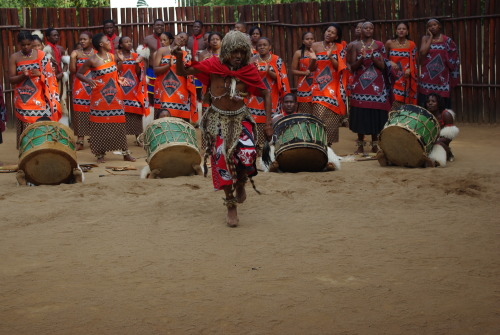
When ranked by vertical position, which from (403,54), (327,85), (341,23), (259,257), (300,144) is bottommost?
(259,257)

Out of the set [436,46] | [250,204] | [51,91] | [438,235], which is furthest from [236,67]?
[436,46]

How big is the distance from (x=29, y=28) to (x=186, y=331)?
11773 mm

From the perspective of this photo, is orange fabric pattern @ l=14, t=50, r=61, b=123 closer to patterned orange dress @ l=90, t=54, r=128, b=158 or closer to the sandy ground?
patterned orange dress @ l=90, t=54, r=128, b=158

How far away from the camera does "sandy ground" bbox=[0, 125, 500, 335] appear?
373cm

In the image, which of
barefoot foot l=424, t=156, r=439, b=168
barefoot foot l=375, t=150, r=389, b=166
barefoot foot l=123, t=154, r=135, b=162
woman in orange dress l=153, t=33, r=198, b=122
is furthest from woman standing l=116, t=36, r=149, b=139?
Answer: barefoot foot l=424, t=156, r=439, b=168

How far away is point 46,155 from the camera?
7762 millimetres

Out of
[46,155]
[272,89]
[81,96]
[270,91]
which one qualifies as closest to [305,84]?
[272,89]

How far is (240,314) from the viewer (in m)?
3.79

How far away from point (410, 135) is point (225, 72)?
337 centimetres

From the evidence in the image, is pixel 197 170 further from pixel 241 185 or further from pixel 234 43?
pixel 234 43

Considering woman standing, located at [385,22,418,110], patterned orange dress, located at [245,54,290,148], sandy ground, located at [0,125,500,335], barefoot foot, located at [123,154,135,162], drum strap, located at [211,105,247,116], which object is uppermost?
woman standing, located at [385,22,418,110]

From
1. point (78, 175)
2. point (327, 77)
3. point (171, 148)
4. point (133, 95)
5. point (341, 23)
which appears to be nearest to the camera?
point (78, 175)

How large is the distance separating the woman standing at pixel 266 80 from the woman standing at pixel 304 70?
0.23 meters

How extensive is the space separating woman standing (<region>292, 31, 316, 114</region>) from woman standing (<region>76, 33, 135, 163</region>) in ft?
8.10
